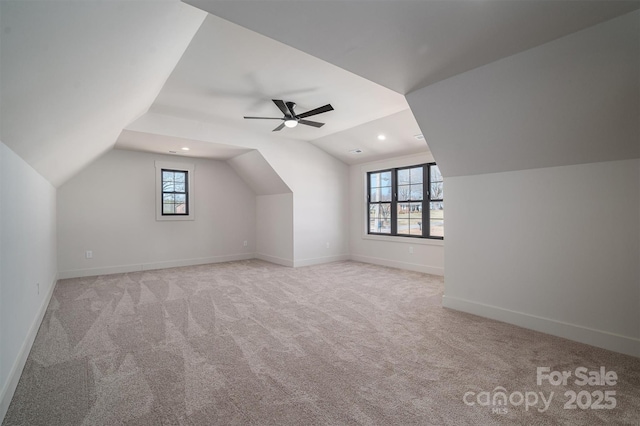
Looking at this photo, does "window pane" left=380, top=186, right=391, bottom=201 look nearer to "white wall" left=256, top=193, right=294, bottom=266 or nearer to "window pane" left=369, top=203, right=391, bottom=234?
"window pane" left=369, top=203, right=391, bottom=234

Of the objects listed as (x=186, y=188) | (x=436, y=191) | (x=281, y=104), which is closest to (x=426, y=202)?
(x=436, y=191)

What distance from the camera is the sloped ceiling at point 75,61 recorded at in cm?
119

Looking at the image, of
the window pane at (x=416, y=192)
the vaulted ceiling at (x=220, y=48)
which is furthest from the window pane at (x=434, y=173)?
the vaulted ceiling at (x=220, y=48)

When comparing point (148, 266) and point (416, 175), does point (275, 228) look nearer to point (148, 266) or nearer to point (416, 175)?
point (148, 266)

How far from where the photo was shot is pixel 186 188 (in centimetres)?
649

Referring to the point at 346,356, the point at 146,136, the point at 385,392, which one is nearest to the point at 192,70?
the point at 146,136

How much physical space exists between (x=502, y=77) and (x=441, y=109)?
0.59m

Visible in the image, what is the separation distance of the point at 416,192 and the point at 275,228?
3.13 meters

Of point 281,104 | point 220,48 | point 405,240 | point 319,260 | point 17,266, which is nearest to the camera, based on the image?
point 17,266

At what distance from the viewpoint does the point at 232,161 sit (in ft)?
22.0

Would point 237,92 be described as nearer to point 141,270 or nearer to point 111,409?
point 111,409

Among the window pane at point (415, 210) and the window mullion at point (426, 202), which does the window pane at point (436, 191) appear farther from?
the window pane at point (415, 210)

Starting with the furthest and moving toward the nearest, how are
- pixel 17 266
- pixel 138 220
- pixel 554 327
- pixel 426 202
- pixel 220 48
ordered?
pixel 138 220
pixel 426 202
pixel 554 327
pixel 220 48
pixel 17 266

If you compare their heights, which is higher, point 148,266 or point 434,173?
point 434,173
